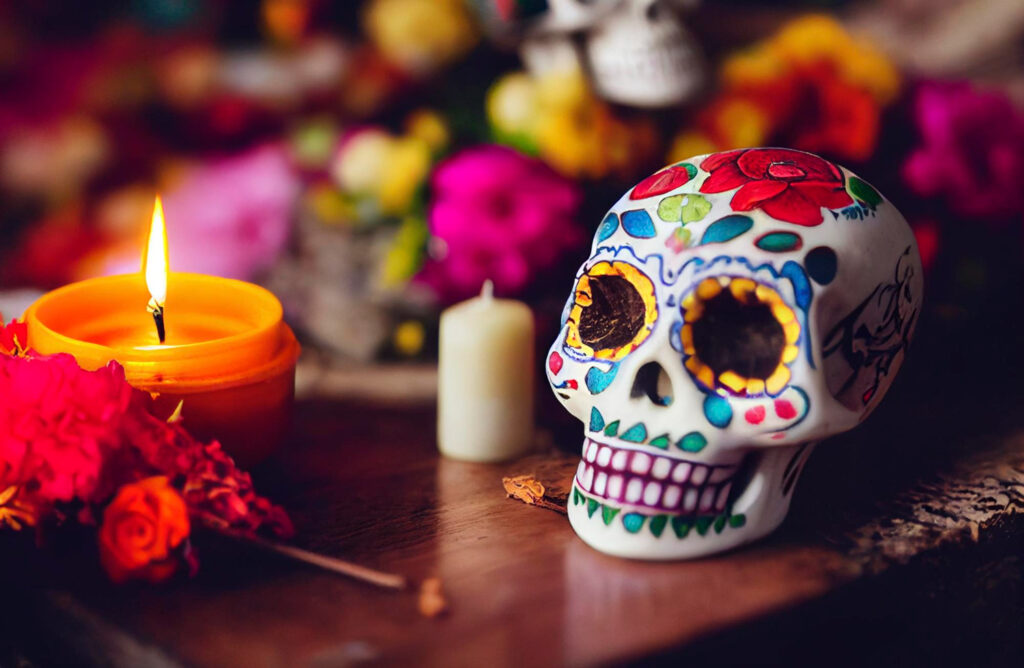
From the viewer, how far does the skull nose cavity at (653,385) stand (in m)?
0.80

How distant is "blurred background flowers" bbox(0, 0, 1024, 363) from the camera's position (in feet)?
3.75

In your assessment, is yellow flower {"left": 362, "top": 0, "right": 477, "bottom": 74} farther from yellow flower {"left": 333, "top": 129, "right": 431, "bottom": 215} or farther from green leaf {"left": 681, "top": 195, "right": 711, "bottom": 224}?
green leaf {"left": 681, "top": 195, "right": 711, "bottom": 224}

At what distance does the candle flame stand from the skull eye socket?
16.4 inches

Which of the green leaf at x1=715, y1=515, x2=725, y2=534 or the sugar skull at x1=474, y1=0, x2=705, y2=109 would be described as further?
the sugar skull at x1=474, y1=0, x2=705, y2=109

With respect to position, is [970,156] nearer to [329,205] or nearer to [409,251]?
[409,251]

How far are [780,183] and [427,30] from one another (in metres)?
0.67

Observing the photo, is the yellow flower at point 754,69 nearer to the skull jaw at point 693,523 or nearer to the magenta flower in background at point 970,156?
the magenta flower in background at point 970,156

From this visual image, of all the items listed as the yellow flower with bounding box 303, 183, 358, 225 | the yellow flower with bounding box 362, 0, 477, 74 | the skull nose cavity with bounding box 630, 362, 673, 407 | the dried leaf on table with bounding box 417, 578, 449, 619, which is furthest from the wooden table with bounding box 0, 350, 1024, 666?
the yellow flower with bounding box 362, 0, 477, 74

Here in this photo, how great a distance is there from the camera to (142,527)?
0.75 metres

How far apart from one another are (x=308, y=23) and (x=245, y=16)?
139 mm

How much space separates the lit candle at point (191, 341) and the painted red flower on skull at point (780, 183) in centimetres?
38

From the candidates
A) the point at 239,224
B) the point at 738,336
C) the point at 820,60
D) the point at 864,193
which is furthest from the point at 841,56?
the point at 239,224

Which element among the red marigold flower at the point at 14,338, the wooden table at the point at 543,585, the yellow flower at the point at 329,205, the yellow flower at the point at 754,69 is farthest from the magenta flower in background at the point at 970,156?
the red marigold flower at the point at 14,338

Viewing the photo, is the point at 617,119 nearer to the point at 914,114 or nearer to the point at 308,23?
the point at 914,114
